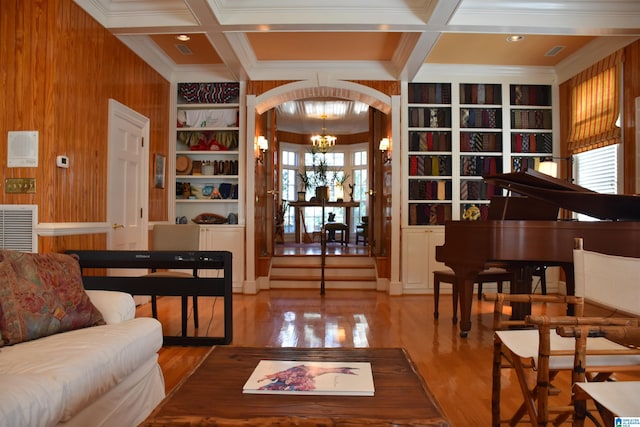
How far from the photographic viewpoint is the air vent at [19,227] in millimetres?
3529

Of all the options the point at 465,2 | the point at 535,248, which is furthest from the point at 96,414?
the point at 465,2

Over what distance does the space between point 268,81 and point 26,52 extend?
10.3ft

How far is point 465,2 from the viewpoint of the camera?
425cm

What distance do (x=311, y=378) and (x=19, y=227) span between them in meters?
3.13

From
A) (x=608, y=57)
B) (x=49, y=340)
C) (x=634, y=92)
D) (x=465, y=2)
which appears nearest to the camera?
(x=49, y=340)

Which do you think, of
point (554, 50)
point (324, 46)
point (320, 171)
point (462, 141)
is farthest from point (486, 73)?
point (320, 171)

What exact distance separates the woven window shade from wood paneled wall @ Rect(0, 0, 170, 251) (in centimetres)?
555

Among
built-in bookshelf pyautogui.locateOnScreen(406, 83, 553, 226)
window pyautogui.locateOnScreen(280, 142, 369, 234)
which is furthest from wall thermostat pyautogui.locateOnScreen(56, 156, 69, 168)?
window pyautogui.locateOnScreen(280, 142, 369, 234)

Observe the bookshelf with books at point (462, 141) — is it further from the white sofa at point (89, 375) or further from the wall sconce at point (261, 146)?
the white sofa at point (89, 375)

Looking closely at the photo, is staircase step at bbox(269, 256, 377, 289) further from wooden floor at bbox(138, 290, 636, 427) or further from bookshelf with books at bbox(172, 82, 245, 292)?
bookshelf with books at bbox(172, 82, 245, 292)

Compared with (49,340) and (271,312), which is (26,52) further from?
(271,312)

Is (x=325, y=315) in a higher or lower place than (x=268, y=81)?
lower

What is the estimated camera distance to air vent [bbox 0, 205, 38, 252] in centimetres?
353

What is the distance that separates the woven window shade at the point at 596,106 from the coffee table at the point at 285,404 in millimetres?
4854
